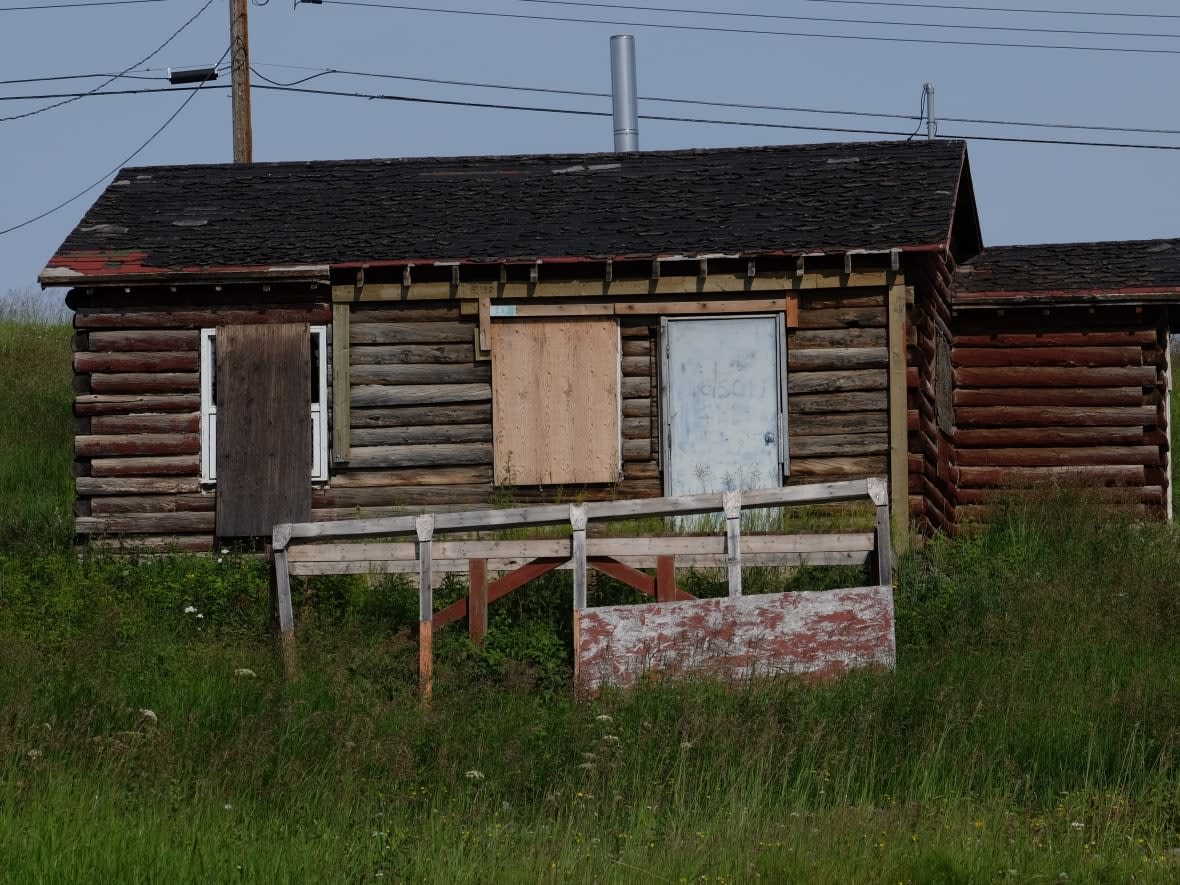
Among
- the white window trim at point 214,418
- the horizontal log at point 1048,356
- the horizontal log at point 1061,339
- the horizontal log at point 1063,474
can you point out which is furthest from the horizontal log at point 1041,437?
the white window trim at point 214,418

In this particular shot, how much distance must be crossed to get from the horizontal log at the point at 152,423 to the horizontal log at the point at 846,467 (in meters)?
5.97

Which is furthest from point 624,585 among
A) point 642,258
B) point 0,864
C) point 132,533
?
point 0,864

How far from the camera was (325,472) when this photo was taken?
15906mm

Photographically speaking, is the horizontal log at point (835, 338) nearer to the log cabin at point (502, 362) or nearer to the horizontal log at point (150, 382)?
the log cabin at point (502, 362)

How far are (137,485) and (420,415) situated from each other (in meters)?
2.91

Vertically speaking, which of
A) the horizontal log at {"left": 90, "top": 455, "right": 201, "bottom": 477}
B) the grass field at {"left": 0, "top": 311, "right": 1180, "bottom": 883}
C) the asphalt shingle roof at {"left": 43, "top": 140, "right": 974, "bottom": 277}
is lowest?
the grass field at {"left": 0, "top": 311, "right": 1180, "bottom": 883}

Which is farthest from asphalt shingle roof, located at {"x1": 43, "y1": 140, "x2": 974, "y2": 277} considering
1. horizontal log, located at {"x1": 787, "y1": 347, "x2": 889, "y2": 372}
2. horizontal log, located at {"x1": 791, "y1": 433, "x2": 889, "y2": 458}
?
horizontal log, located at {"x1": 791, "y1": 433, "x2": 889, "y2": 458}

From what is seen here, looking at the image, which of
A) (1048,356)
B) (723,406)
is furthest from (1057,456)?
(723,406)

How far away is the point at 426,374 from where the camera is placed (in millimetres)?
15875

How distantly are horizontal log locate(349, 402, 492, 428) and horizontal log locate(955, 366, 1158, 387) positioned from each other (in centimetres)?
609

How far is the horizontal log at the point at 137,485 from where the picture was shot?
15977 millimetres

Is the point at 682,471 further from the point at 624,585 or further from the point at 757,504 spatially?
the point at 757,504

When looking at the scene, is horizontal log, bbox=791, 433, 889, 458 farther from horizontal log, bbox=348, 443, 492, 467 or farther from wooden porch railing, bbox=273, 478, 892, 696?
wooden porch railing, bbox=273, 478, 892, 696

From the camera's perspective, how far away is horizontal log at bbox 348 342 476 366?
15.9 meters
